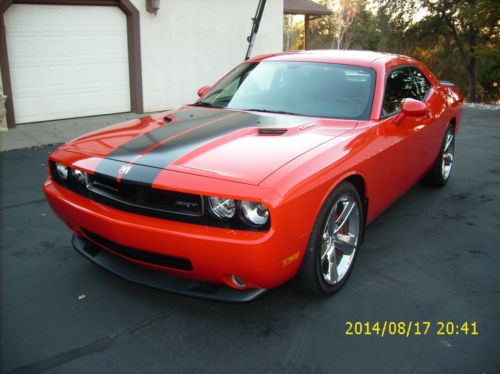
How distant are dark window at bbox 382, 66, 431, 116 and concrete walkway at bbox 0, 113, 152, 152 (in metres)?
5.78

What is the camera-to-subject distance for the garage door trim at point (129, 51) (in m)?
9.04

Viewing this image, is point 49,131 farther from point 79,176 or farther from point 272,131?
point 272,131

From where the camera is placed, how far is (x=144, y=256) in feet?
9.84

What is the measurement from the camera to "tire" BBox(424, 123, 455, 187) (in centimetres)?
573

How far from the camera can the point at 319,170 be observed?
9.90 ft

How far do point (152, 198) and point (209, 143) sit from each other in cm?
56

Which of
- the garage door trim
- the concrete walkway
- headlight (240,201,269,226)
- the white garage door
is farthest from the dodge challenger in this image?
the white garage door

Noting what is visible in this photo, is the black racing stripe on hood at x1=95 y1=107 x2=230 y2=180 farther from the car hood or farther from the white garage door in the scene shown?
the white garage door

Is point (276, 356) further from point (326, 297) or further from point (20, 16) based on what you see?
point (20, 16)

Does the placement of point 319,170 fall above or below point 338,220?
above

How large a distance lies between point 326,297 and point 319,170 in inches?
36.1

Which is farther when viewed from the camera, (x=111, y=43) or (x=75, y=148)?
(x=111, y=43)

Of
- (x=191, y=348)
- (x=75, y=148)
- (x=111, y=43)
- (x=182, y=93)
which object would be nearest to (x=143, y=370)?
(x=191, y=348)
